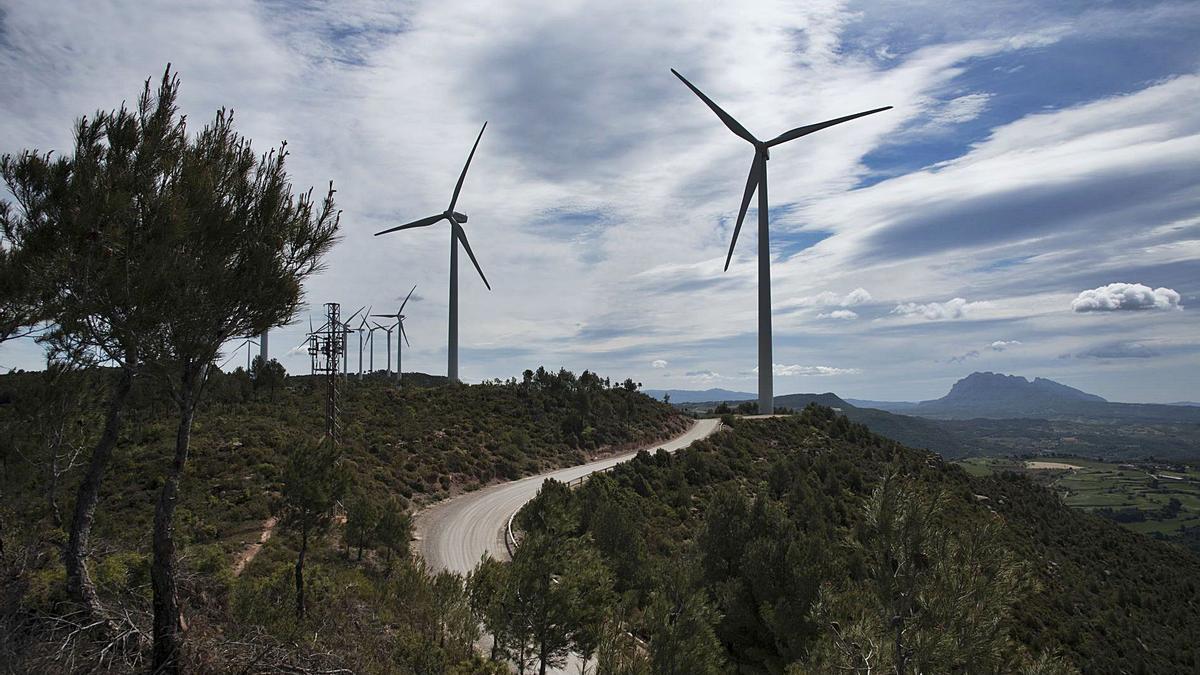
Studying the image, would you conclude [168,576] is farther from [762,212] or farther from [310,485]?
[762,212]

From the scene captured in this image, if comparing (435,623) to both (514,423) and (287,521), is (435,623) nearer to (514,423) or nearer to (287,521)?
(287,521)

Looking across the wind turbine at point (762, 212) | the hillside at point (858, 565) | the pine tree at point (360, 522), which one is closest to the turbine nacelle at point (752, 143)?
the wind turbine at point (762, 212)

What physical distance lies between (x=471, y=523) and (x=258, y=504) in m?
11.0

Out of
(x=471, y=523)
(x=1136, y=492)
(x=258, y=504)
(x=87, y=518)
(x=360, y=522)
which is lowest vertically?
(x=1136, y=492)

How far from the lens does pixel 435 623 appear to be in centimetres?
1733

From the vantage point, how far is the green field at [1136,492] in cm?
11131

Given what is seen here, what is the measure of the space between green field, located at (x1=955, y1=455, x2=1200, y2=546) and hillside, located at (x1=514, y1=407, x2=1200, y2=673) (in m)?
52.2

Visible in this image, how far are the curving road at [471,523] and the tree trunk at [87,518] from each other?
1414 cm

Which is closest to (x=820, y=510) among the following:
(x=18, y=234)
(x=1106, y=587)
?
(x=1106, y=587)

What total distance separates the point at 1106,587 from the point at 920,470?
15785 millimetres

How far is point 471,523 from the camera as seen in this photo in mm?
35906

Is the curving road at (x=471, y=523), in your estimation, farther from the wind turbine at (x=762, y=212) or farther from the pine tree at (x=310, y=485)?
the wind turbine at (x=762, y=212)

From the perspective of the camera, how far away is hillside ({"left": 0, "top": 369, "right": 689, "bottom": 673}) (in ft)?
37.4

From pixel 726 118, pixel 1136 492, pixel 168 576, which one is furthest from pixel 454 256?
pixel 1136 492
